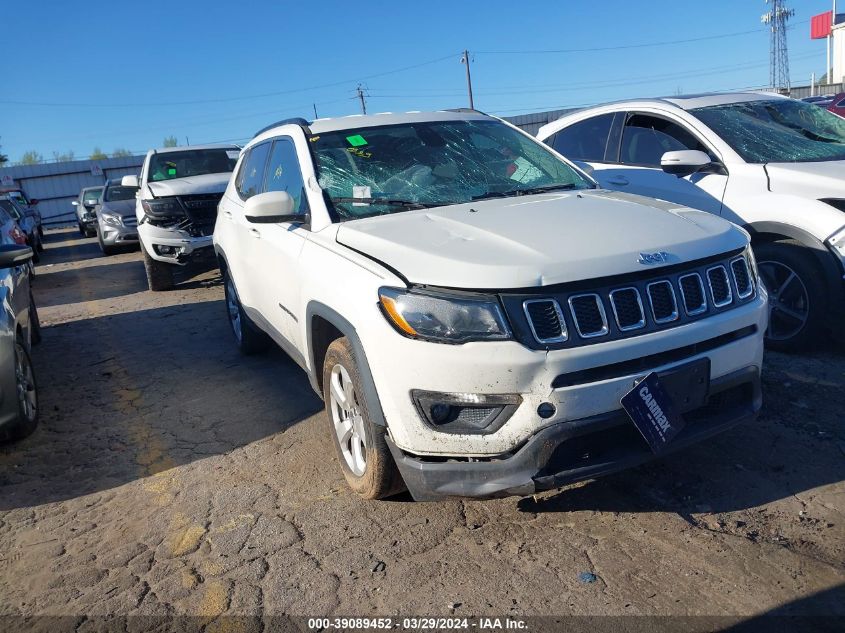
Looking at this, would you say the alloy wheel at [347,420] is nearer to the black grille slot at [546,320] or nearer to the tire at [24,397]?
the black grille slot at [546,320]

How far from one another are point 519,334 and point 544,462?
0.49 m

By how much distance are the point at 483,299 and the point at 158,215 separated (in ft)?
25.6

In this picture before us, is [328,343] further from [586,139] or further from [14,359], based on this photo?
[586,139]

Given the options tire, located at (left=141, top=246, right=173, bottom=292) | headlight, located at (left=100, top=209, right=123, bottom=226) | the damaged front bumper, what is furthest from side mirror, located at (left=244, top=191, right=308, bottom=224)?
headlight, located at (left=100, top=209, right=123, bottom=226)

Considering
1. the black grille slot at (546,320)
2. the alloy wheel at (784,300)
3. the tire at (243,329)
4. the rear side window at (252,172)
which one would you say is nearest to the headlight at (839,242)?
the alloy wheel at (784,300)

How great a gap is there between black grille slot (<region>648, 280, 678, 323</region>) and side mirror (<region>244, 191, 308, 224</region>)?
188 centimetres

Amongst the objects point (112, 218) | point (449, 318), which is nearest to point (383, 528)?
point (449, 318)

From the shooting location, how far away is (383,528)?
325 cm

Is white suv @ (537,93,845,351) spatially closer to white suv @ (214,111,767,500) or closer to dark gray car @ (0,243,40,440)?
white suv @ (214,111,767,500)

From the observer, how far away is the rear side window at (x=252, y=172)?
5.14 metres

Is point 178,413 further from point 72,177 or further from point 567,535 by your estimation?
point 72,177

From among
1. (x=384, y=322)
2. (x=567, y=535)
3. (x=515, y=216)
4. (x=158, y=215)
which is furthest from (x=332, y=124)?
(x=158, y=215)

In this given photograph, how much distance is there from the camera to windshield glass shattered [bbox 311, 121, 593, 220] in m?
3.88

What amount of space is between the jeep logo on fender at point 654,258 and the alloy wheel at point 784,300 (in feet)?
7.75
